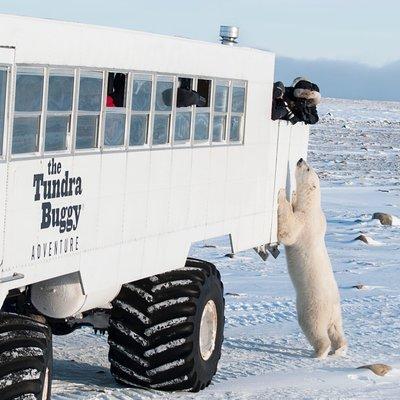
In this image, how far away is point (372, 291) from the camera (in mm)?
13875

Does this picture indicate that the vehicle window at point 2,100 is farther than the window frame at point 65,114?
No

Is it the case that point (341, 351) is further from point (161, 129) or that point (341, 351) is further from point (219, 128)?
point (161, 129)

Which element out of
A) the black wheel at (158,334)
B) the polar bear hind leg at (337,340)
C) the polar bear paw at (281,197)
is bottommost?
the polar bear hind leg at (337,340)

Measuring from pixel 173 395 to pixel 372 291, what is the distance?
5.50 m

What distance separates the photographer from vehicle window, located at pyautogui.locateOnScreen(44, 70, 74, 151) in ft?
23.0

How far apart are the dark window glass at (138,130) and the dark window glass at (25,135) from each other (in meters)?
1.29

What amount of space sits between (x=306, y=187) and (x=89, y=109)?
13.8ft

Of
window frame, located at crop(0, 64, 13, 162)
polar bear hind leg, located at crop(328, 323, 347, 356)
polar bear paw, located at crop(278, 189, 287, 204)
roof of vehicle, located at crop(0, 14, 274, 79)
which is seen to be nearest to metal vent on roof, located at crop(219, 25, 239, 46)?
roof of vehicle, located at crop(0, 14, 274, 79)

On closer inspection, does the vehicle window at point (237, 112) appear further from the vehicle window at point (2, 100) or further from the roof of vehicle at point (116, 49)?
the vehicle window at point (2, 100)

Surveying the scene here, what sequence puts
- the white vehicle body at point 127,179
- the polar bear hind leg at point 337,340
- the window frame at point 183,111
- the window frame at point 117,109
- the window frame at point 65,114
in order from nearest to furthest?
the white vehicle body at point 127,179
the window frame at point 65,114
the window frame at point 117,109
the window frame at point 183,111
the polar bear hind leg at point 337,340

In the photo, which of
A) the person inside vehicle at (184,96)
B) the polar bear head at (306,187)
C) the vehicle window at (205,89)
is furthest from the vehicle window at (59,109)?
the polar bear head at (306,187)

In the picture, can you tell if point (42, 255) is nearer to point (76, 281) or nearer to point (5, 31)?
point (76, 281)

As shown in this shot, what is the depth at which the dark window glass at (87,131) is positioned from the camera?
7.40m

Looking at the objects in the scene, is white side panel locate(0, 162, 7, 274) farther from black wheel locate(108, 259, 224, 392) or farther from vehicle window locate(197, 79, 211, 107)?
vehicle window locate(197, 79, 211, 107)
